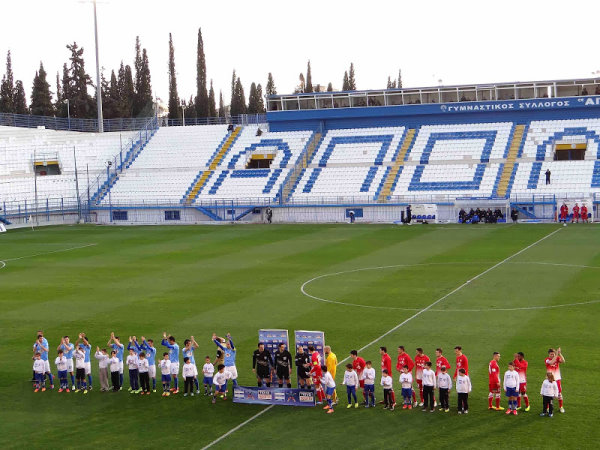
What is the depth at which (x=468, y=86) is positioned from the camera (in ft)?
242

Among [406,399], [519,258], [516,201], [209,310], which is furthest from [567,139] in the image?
[406,399]

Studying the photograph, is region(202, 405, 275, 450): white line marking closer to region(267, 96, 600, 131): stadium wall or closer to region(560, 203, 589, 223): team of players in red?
region(560, 203, 589, 223): team of players in red

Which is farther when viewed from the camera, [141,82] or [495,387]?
[141,82]

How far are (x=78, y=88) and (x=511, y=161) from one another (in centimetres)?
6723

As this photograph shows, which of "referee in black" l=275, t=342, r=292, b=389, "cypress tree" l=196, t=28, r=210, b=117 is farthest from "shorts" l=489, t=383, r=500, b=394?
"cypress tree" l=196, t=28, r=210, b=117

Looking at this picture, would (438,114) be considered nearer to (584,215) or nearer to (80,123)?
(584,215)

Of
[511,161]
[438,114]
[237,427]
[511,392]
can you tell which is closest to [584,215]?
[511,161]

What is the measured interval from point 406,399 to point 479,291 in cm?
1423

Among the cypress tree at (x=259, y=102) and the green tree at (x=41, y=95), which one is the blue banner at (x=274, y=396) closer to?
the green tree at (x=41, y=95)

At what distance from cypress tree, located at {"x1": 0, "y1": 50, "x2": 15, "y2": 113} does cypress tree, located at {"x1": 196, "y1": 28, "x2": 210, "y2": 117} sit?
2534 cm

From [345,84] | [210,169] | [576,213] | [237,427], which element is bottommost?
[237,427]

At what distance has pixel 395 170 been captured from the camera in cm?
7031

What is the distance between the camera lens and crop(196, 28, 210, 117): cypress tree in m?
112

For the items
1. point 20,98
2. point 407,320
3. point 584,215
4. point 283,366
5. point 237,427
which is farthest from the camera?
point 20,98
